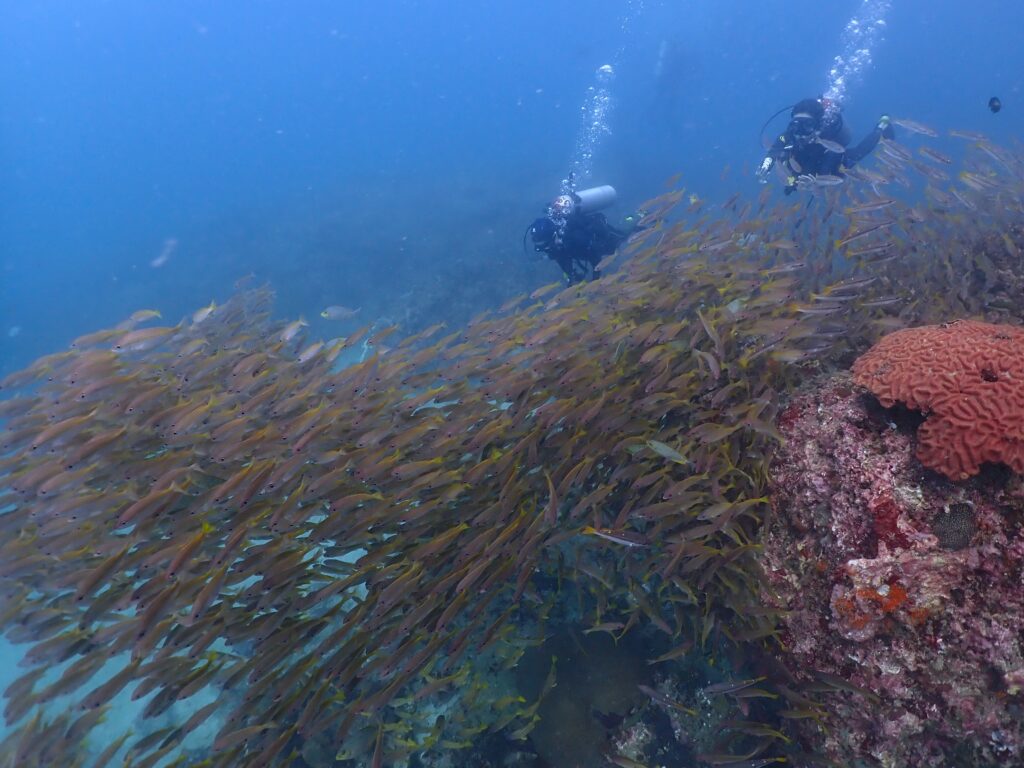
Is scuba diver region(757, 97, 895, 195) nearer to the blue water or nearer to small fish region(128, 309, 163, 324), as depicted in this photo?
the blue water

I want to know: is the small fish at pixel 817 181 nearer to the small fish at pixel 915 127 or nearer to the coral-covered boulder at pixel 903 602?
the small fish at pixel 915 127

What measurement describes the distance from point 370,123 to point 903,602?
3684 inches

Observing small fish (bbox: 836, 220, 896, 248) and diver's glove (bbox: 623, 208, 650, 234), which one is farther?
diver's glove (bbox: 623, 208, 650, 234)

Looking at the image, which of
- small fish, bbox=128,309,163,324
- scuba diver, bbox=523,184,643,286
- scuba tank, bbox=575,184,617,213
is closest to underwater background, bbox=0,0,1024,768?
small fish, bbox=128,309,163,324

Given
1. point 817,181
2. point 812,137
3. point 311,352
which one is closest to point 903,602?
point 311,352

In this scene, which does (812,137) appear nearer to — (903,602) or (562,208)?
(562,208)

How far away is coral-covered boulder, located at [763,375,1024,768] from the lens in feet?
10.7

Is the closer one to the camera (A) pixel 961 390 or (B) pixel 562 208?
(A) pixel 961 390

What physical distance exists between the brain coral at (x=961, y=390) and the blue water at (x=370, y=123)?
543 centimetres

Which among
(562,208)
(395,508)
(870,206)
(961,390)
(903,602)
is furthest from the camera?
(562,208)

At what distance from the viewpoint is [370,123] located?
83.9 m

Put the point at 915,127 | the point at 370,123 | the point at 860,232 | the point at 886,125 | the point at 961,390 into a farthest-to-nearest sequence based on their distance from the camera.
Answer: the point at 370,123, the point at 886,125, the point at 915,127, the point at 860,232, the point at 961,390

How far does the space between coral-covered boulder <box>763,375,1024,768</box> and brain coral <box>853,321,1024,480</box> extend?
0.20 meters

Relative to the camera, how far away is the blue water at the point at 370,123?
24.5 meters
